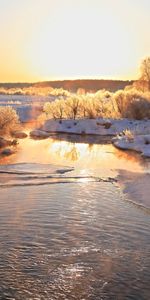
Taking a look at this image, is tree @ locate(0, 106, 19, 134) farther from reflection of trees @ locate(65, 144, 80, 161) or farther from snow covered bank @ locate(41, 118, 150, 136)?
reflection of trees @ locate(65, 144, 80, 161)

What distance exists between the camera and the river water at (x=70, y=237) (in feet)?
25.5

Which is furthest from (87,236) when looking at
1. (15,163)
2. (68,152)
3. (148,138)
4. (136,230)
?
(148,138)

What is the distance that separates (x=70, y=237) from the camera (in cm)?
998

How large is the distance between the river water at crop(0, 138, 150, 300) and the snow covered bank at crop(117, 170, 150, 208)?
26 cm

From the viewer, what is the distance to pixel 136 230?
34.6 feet

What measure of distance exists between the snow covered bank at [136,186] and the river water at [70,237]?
0.26 meters

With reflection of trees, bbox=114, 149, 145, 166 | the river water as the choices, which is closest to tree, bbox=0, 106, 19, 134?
reflection of trees, bbox=114, 149, 145, 166

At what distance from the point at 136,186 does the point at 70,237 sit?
229 inches

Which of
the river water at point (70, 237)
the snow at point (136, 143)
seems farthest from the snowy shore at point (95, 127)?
the river water at point (70, 237)

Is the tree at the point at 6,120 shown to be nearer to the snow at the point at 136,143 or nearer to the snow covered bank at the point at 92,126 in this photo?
the snow covered bank at the point at 92,126

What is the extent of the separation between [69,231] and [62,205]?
2275 mm

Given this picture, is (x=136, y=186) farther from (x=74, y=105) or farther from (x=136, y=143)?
(x=74, y=105)

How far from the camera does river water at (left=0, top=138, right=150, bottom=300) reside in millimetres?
7777

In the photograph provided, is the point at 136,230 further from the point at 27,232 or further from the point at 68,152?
the point at 68,152
